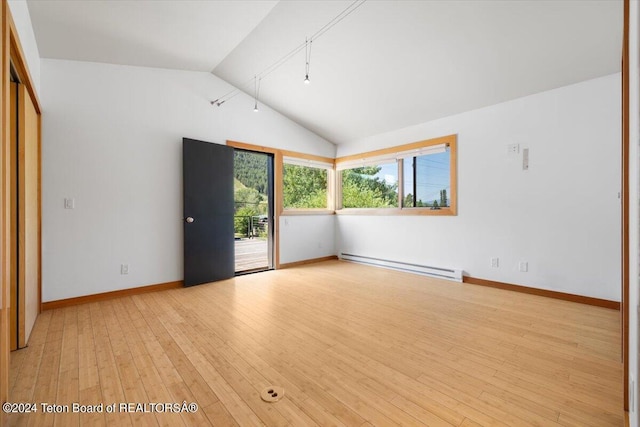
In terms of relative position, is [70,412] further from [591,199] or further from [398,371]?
[591,199]

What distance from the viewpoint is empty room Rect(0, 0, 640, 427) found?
166 centimetres

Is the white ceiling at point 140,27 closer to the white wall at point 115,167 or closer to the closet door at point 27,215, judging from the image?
the white wall at point 115,167

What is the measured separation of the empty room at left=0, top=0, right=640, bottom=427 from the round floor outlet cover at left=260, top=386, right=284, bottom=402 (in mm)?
14

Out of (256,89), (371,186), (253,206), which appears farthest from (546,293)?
(253,206)

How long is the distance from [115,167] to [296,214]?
2895 millimetres

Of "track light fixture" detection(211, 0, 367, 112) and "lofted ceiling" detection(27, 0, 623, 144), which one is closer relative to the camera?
"lofted ceiling" detection(27, 0, 623, 144)

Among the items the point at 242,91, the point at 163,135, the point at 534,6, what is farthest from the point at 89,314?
the point at 534,6

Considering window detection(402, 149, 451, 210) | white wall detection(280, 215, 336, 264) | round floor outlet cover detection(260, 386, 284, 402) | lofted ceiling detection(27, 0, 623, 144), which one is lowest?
round floor outlet cover detection(260, 386, 284, 402)

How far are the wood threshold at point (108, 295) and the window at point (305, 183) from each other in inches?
92.6

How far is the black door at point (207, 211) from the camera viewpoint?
4.05m

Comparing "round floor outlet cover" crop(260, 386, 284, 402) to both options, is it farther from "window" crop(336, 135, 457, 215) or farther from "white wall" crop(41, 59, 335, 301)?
"window" crop(336, 135, 457, 215)

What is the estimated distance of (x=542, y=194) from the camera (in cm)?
351

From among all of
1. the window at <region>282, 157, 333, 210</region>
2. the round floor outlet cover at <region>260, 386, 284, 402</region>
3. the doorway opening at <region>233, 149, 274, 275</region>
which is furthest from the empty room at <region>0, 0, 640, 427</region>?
the window at <region>282, 157, 333, 210</region>

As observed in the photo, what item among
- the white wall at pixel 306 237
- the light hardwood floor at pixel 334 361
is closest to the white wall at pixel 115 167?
the light hardwood floor at pixel 334 361
